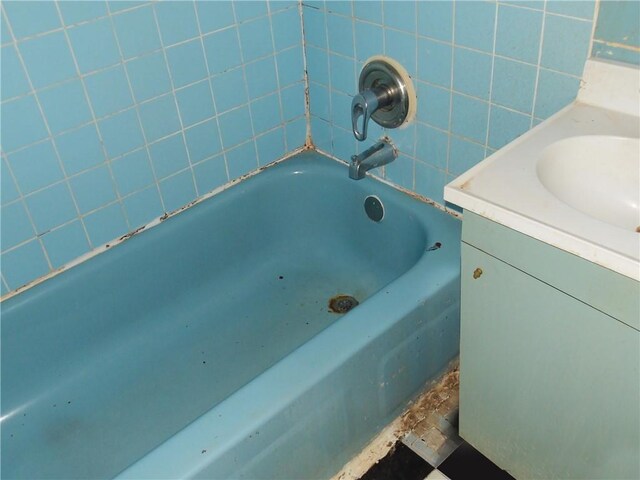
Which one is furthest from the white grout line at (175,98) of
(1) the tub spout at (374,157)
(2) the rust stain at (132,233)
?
(1) the tub spout at (374,157)

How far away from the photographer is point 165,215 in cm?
165

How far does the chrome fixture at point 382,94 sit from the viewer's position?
4.79 feet

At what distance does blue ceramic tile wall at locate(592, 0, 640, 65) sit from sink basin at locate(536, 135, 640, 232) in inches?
6.2

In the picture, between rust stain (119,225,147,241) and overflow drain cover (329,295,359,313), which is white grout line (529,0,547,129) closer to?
overflow drain cover (329,295,359,313)

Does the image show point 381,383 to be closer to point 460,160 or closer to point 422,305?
point 422,305

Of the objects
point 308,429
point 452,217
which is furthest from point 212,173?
point 308,429

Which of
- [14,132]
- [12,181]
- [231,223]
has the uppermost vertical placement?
[14,132]

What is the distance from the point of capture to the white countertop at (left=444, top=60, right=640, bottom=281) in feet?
2.86

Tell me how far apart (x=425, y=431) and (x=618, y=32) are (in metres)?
0.98

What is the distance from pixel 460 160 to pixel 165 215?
788 millimetres

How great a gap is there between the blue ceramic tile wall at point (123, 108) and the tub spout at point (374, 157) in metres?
0.32

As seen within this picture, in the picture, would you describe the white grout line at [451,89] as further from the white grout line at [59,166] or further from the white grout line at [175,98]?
the white grout line at [59,166]

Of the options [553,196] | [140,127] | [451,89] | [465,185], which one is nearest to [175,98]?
[140,127]

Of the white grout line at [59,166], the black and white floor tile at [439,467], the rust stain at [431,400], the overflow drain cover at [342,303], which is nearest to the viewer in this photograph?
the white grout line at [59,166]
